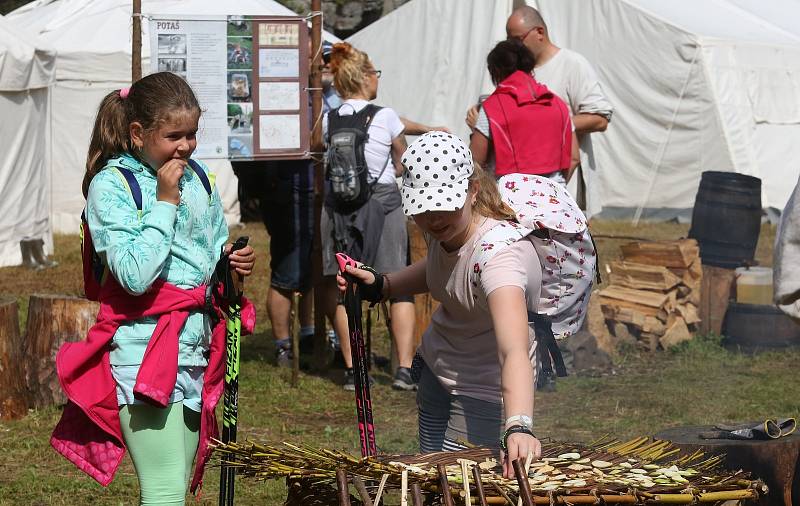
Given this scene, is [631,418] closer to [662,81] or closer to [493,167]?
[493,167]

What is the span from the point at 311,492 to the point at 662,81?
12735mm

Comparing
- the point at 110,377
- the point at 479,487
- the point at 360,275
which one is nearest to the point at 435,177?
the point at 360,275

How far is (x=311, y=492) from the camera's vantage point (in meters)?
2.78

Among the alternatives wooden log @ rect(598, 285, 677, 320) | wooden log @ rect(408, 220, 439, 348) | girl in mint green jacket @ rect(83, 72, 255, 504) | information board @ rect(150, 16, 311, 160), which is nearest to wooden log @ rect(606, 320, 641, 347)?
wooden log @ rect(598, 285, 677, 320)

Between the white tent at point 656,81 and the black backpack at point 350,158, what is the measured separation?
26.0ft

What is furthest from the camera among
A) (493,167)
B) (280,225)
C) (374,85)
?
(280,225)

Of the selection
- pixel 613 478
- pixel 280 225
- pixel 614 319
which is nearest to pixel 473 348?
pixel 613 478

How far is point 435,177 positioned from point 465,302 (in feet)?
1.39

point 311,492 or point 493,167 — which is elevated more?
Answer: point 493,167

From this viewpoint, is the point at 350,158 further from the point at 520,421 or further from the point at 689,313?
the point at 520,421

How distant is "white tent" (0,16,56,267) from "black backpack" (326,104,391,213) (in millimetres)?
6067

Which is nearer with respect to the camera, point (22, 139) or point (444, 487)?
point (444, 487)

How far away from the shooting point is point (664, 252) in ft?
29.1

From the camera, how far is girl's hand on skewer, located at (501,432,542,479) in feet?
9.08
